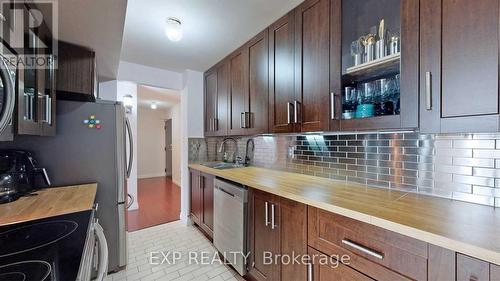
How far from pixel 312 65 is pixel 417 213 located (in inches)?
42.4

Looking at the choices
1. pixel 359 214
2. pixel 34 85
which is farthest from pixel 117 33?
pixel 359 214

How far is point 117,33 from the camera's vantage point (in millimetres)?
1527

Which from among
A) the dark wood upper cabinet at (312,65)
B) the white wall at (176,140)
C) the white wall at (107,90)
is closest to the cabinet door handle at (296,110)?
the dark wood upper cabinet at (312,65)

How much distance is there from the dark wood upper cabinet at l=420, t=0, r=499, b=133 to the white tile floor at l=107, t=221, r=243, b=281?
6.00 feet

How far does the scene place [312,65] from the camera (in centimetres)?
146

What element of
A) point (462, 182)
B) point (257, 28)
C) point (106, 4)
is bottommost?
point (462, 182)

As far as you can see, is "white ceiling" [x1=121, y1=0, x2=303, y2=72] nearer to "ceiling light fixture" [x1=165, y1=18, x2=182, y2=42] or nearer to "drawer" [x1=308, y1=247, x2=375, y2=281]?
"ceiling light fixture" [x1=165, y1=18, x2=182, y2=42]

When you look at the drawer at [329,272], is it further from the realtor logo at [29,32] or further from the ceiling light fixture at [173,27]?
the ceiling light fixture at [173,27]

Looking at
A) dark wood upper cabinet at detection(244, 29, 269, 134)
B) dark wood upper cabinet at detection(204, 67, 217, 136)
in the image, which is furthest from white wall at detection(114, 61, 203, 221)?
dark wood upper cabinet at detection(244, 29, 269, 134)

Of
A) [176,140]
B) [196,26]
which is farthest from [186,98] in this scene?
[176,140]

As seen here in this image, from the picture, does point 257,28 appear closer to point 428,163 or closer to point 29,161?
point 428,163

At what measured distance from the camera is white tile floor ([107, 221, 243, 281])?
5.88 ft

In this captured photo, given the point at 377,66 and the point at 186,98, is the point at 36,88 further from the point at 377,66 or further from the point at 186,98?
the point at 377,66

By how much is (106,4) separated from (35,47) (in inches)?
22.4
